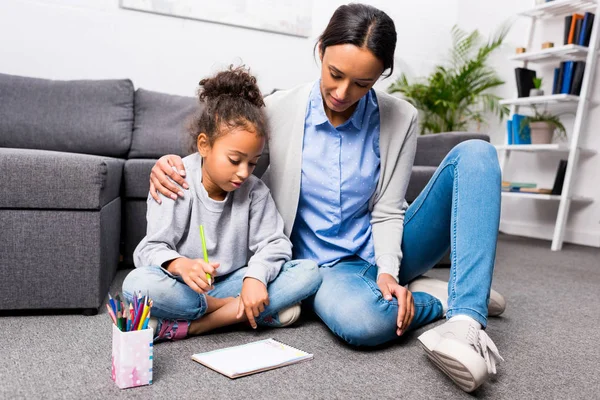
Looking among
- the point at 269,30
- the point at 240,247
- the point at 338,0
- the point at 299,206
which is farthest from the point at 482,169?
the point at 338,0

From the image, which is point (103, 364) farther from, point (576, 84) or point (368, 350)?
point (576, 84)

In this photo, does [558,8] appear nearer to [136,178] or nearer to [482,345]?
[136,178]

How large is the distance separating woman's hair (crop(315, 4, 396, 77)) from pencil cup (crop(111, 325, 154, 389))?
0.74 m

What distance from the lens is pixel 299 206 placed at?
4.52 ft

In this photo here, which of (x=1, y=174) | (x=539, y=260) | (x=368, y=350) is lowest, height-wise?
(x=539, y=260)

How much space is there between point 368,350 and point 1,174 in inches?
39.7

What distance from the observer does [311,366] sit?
109 centimetres

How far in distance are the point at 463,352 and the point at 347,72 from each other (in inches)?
24.7

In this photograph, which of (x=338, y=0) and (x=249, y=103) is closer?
Answer: (x=249, y=103)

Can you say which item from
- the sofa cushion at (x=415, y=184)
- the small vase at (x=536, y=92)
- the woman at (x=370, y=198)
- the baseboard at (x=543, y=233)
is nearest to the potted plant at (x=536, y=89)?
the small vase at (x=536, y=92)

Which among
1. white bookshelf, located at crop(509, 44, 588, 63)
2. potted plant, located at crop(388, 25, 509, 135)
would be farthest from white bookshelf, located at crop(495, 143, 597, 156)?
Answer: white bookshelf, located at crop(509, 44, 588, 63)

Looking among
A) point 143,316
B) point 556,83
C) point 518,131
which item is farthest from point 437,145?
point 143,316

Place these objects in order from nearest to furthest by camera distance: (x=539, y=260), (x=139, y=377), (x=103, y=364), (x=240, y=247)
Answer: (x=139, y=377), (x=103, y=364), (x=240, y=247), (x=539, y=260)

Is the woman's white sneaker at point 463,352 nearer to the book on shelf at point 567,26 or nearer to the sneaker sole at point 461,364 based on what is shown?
the sneaker sole at point 461,364
